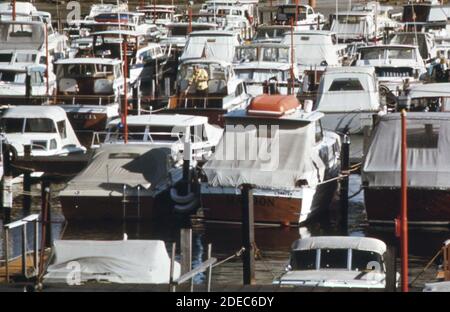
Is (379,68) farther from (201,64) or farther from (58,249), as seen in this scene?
(58,249)

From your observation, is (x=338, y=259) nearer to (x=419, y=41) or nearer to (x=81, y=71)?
(x=81, y=71)

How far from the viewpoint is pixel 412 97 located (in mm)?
36906

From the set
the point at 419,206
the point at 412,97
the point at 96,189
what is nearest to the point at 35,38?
the point at 412,97

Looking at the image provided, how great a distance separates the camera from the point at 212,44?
50.1 metres

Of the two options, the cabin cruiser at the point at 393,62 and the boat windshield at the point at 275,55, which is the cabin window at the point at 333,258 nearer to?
the cabin cruiser at the point at 393,62

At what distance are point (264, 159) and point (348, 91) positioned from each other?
10.6 meters

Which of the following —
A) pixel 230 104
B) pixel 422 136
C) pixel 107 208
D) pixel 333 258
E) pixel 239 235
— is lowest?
pixel 239 235

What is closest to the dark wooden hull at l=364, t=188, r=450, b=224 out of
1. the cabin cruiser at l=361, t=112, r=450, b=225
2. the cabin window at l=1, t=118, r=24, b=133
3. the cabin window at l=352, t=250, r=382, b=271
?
the cabin cruiser at l=361, t=112, r=450, b=225

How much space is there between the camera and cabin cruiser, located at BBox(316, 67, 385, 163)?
39281 millimetres

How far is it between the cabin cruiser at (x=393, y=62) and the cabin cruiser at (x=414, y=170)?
14.3 metres

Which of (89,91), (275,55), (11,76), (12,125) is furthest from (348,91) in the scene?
(11,76)

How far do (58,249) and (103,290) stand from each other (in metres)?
1.65

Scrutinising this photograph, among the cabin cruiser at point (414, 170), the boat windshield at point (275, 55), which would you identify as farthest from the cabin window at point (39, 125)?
the boat windshield at point (275, 55)

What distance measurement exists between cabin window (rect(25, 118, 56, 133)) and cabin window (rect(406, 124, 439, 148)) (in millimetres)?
9577
